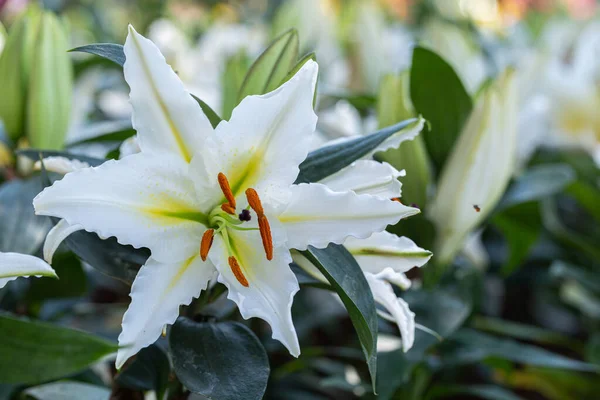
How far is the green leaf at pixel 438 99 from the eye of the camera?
1.96 feet

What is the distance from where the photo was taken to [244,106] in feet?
1.13

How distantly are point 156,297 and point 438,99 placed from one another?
354 millimetres

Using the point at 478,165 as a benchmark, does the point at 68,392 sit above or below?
below

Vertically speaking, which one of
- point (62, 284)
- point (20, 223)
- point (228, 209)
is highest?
point (228, 209)

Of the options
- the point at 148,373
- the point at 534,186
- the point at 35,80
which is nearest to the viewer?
the point at 148,373

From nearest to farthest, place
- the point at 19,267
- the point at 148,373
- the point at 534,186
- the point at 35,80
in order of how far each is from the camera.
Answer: the point at 19,267, the point at 148,373, the point at 35,80, the point at 534,186

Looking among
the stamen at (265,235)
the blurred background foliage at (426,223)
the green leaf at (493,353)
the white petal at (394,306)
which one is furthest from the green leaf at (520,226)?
the stamen at (265,235)

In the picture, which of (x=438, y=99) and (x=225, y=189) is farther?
(x=438, y=99)

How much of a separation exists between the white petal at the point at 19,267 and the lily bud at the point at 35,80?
0.26 m

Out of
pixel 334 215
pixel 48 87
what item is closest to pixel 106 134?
pixel 48 87

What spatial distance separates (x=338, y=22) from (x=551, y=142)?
477 millimetres

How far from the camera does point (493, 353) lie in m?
0.62

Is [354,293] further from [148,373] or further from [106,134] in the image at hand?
[106,134]

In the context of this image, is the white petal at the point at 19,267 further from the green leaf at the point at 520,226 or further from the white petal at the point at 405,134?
the green leaf at the point at 520,226
